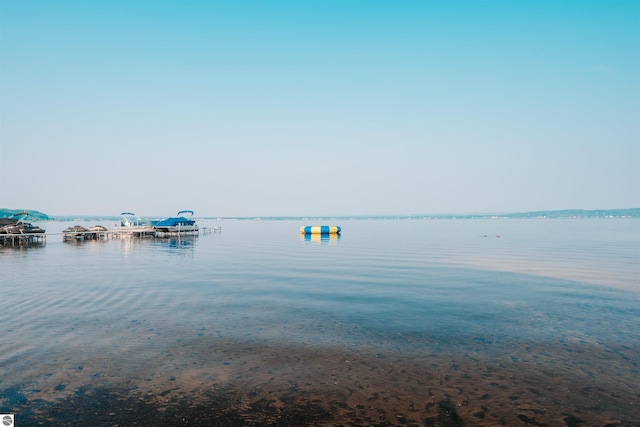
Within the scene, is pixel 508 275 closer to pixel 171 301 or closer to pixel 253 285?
pixel 253 285

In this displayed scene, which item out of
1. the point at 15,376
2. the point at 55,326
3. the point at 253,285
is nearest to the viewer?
the point at 15,376

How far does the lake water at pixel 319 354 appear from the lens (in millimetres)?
7227

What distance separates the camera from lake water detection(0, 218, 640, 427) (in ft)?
23.7

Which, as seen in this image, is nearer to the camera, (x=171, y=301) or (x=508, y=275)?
(x=171, y=301)

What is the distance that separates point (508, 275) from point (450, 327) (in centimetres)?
1418

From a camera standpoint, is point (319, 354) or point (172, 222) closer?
point (319, 354)

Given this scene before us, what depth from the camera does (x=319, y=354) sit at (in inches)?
404

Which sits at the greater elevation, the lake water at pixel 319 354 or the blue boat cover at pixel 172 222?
the blue boat cover at pixel 172 222

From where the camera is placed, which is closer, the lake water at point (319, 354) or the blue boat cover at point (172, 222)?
the lake water at point (319, 354)

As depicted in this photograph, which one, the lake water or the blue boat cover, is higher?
the blue boat cover

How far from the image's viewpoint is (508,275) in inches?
974

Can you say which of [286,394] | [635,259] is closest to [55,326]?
[286,394]

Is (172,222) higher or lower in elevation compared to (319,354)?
higher

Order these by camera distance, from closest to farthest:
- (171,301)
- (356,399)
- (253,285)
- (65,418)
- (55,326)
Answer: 1. (65,418)
2. (356,399)
3. (55,326)
4. (171,301)
5. (253,285)
